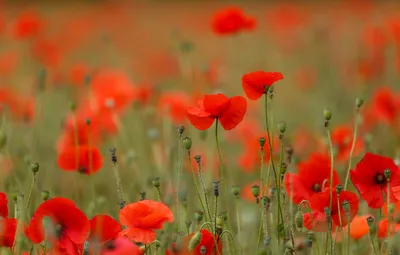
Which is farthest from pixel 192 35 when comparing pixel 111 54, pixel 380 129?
pixel 380 129

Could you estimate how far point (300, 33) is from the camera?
6.28 m

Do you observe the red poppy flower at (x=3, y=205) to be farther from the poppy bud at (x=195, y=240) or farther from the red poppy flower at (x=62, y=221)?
the poppy bud at (x=195, y=240)

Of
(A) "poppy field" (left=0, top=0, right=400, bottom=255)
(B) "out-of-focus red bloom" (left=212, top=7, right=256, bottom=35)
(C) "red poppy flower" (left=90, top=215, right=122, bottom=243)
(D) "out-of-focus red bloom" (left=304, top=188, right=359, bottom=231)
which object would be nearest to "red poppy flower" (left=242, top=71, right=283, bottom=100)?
(A) "poppy field" (left=0, top=0, right=400, bottom=255)

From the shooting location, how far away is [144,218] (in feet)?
5.02

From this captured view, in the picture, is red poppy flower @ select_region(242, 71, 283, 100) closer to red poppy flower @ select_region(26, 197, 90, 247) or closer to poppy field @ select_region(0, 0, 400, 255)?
poppy field @ select_region(0, 0, 400, 255)

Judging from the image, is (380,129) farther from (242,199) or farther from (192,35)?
(192,35)

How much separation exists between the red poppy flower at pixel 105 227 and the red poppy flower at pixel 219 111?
27 centimetres

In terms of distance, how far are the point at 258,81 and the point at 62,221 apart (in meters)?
0.50

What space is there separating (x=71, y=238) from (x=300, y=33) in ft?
16.3

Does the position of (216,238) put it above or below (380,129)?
below

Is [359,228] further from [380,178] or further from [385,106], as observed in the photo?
[385,106]

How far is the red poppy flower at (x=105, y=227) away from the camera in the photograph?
154 cm

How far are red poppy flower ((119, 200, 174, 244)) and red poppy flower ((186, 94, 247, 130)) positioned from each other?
215 mm

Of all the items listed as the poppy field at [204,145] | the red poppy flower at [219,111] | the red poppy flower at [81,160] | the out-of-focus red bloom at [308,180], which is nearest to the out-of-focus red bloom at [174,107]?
the poppy field at [204,145]
